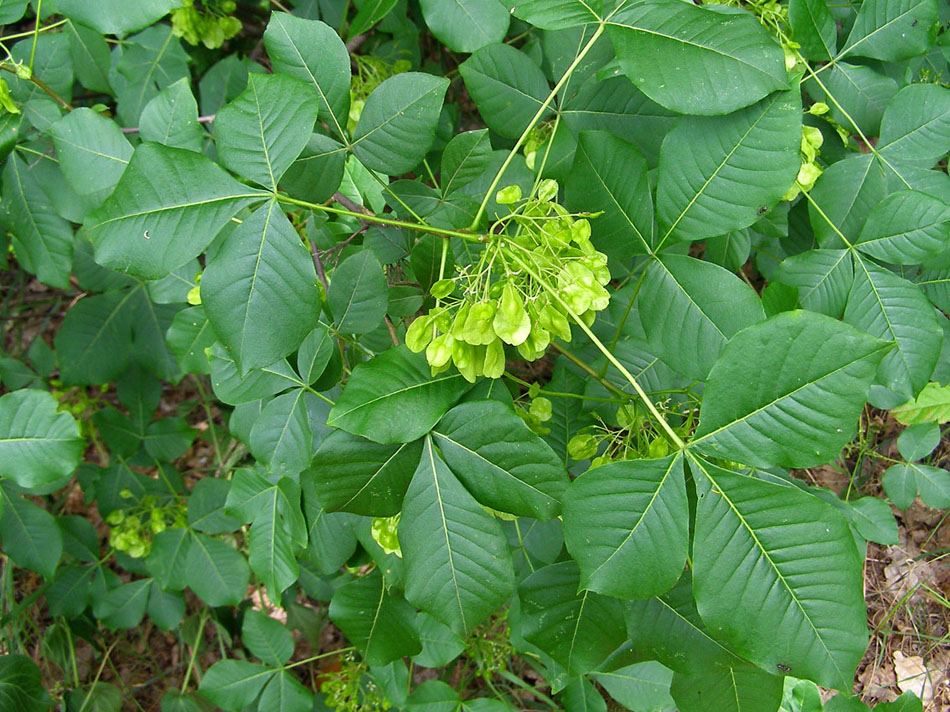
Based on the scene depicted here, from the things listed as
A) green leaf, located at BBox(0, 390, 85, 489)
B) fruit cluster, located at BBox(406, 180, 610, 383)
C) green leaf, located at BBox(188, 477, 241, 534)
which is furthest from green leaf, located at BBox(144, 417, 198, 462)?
fruit cluster, located at BBox(406, 180, 610, 383)

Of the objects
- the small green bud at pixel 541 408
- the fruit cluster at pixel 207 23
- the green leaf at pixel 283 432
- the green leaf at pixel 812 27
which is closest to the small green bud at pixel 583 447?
the small green bud at pixel 541 408

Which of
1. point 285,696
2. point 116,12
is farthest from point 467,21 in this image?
point 285,696

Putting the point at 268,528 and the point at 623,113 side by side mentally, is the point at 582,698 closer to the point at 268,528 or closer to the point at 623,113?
the point at 268,528

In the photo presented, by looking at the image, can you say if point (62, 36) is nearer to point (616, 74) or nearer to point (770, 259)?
point (616, 74)

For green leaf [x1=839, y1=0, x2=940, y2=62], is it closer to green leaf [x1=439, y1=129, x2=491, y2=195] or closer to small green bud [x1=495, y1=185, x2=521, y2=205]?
green leaf [x1=439, y1=129, x2=491, y2=195]

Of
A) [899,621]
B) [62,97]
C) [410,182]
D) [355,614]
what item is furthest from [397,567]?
[899,621]

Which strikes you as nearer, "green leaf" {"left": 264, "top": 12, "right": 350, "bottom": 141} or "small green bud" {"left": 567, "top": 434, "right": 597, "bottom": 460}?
"green leaf" {"left": 264, "top": 12, "right": 350, "bottom": 141}

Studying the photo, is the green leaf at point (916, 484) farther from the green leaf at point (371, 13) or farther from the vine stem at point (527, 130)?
the green leaf at point (371, 13)
